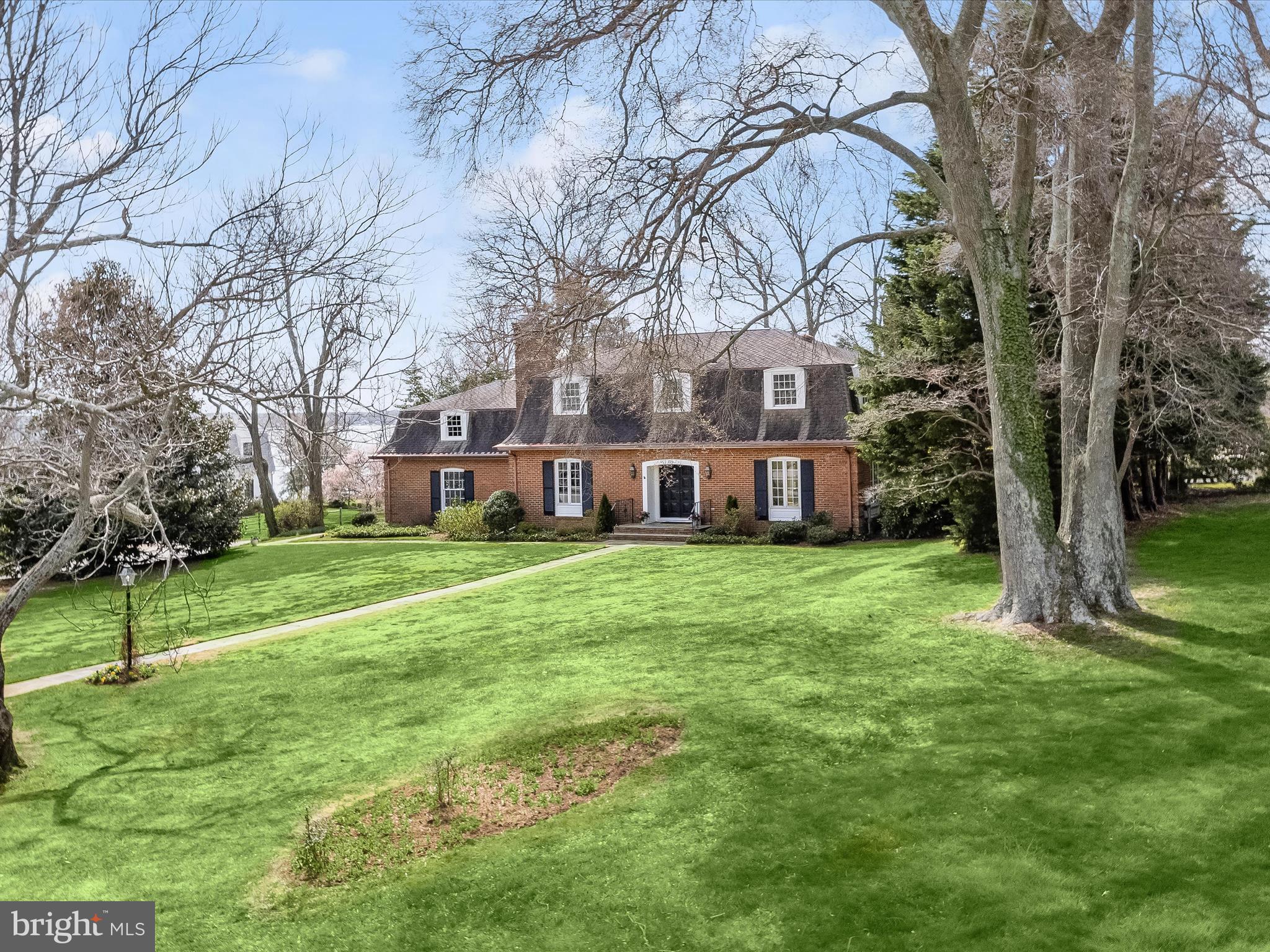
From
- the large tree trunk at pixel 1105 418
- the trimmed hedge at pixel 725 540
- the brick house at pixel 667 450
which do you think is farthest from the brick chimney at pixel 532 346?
the trimmed hedge at pixel 725 540

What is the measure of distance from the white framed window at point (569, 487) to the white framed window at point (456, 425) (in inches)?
185

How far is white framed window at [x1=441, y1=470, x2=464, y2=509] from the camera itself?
2988 cm

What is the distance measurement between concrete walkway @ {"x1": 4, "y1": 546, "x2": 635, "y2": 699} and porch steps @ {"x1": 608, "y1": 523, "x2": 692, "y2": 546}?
345cm

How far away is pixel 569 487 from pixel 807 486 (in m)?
7.20

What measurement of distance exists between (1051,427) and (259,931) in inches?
591

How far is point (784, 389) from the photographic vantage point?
985 inches

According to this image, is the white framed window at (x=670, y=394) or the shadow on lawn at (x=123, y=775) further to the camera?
the white framed window at (x=670, y=394)

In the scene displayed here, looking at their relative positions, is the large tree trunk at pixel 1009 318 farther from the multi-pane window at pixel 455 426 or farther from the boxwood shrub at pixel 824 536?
the multi-pane window at pixel 455 426

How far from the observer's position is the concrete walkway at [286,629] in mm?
12891

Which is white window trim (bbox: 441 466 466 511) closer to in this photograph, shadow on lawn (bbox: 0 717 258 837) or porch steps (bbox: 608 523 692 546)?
porch steps (bbox: 608 523 692 546)

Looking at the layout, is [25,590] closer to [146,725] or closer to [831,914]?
[146,725]

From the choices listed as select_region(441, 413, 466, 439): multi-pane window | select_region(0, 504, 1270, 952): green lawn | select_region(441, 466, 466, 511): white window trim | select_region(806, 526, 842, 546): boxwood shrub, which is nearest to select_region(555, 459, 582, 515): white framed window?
select_region(441, 466, 466, 511): white window trim

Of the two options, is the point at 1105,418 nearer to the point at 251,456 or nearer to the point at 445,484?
the point at 445,484

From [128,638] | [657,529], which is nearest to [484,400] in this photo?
[657,529]
